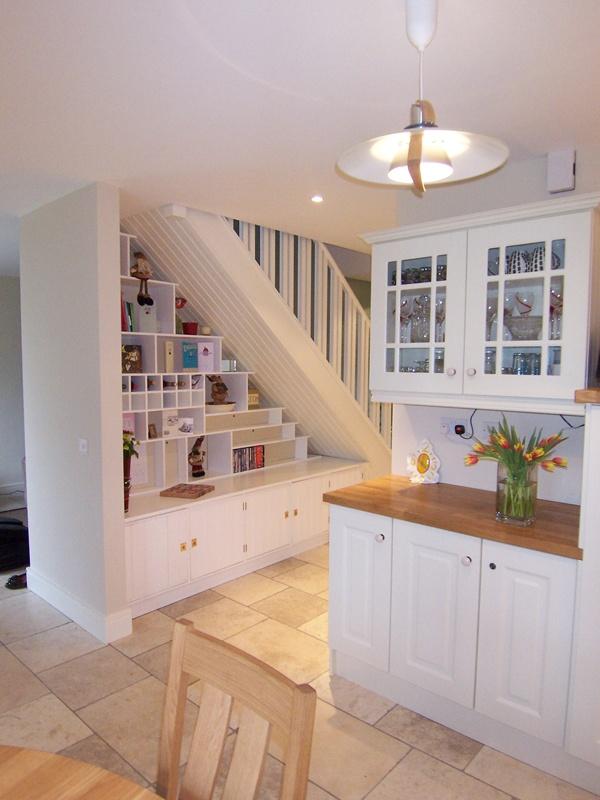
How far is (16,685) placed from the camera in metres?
2.81

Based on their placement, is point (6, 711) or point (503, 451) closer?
point (503, 451)

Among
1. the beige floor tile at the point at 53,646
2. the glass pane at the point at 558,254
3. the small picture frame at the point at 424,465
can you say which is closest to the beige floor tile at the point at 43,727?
the beige floor tile at the point at 53,646

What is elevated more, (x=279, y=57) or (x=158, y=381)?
(x=279, y=57)

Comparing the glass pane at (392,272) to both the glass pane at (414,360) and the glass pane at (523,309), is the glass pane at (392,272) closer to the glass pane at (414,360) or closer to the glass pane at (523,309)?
the glass pane at (414,360)

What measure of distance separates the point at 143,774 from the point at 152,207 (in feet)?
9.91

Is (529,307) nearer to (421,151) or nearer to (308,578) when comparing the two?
(421,151)

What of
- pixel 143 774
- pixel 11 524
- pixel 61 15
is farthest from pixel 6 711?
pixel 61 15

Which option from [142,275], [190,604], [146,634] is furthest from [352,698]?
A: [142,275]

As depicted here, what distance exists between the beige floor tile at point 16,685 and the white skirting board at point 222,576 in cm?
71

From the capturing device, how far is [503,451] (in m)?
2.38

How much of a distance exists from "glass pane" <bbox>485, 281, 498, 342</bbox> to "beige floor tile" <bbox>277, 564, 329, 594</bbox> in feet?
7.55

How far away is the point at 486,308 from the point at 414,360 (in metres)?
0.43

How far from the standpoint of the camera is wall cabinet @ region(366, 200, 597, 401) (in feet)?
7.48

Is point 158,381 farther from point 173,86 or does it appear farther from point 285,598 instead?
point 173,86
